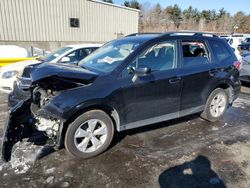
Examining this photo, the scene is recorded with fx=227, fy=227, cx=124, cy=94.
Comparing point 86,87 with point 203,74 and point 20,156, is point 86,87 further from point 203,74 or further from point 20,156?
point 203,74

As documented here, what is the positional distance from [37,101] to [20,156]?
2.89 ft

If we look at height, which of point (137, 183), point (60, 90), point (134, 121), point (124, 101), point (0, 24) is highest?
point (0, 24)

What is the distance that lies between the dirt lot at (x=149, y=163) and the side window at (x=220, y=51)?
1.50 metres

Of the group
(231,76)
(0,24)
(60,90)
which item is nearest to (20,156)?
(60,90)

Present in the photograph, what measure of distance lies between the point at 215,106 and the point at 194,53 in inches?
52.2

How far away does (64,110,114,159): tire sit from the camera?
3225 millimetres

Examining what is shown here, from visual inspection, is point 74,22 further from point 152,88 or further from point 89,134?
point 89,134

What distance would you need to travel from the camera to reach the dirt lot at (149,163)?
9.53ft

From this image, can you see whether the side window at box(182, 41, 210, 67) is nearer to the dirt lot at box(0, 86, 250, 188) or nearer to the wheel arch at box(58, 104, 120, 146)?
the dirt lot at box(0, 86, 250, 188)

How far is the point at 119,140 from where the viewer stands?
13.2 ft

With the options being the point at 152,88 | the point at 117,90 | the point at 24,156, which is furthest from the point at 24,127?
the point at 152,88

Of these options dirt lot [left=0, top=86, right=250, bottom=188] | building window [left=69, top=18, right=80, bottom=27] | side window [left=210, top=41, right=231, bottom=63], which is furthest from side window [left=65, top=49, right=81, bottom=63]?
building window [left=69, top=18, right=80, bottom=27]

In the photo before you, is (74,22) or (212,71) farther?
(74,22)

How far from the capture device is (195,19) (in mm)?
70500
